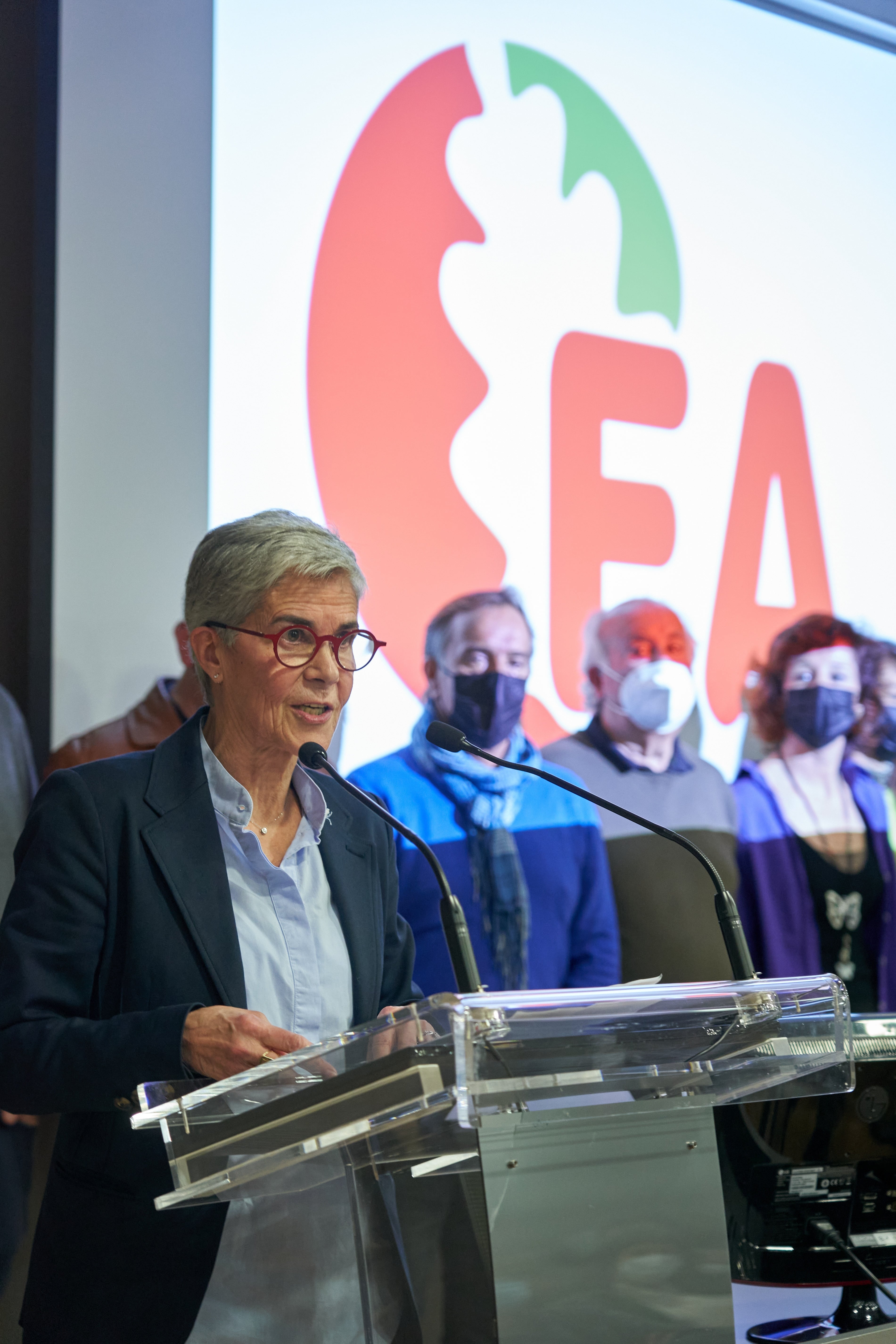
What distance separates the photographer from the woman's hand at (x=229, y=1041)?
1124 millimetres

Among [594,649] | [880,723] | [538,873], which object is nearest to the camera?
[538,873]

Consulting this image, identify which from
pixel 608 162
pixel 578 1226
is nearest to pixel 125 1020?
pixel 578 1226

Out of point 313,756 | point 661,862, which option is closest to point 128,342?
point 313,756

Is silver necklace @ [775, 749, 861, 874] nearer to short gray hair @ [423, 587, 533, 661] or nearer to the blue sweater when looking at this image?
the blue sweater

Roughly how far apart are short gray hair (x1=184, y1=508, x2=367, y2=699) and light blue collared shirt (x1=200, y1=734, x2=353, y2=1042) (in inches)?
6.8

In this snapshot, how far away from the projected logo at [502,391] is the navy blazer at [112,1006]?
5.25ft

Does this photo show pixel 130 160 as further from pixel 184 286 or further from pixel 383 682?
pixel 383 682

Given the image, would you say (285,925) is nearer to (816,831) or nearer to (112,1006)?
(112,1006)

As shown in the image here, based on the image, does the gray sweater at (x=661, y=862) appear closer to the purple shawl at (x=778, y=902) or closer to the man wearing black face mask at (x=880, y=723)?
the purple shawl at (x=778, y=902)

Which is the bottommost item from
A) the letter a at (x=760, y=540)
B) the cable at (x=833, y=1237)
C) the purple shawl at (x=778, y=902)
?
the cable at (x=833, y=1237)

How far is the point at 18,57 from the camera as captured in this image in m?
2.68

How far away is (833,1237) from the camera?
1548mm

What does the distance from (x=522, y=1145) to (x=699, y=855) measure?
0.35 metres

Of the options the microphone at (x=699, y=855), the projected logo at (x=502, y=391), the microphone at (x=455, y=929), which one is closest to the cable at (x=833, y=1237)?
the microphone at (x=699, y=855)
